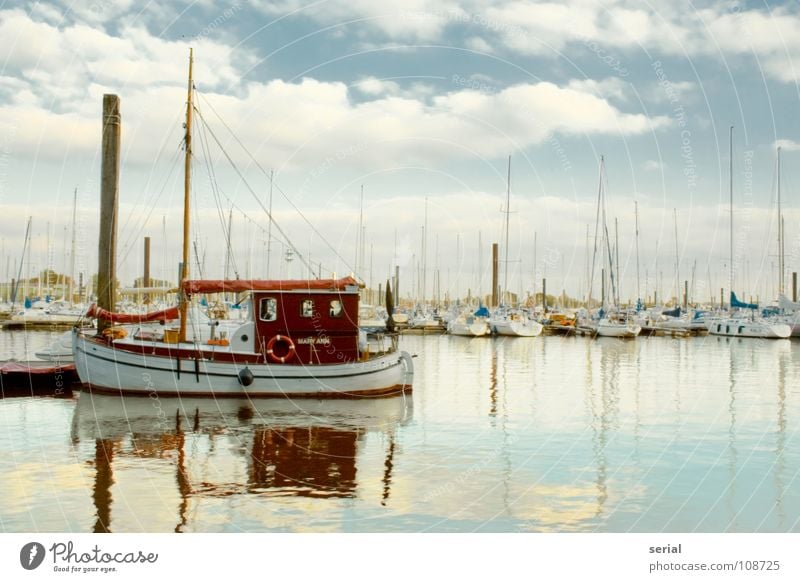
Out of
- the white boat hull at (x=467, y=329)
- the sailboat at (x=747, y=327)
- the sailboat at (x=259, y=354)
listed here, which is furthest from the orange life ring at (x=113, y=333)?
the sailboat at (x=747, y=327)

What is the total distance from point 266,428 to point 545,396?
457 inches

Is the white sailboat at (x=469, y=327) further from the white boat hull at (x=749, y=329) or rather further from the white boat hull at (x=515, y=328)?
the white boat hull at (x=749, y=329)

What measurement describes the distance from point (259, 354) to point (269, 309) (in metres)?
1.55

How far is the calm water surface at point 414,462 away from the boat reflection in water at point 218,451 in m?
0.06

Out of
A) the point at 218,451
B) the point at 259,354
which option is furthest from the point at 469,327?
the point at 218,451

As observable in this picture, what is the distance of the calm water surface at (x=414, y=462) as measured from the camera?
12.0 meters

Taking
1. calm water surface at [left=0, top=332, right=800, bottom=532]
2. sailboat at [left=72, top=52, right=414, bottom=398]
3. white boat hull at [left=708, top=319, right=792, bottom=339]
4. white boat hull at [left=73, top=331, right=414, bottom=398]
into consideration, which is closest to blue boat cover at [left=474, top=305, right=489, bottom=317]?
white boat hull at [left=708, top=319, right=792, bottom=339]

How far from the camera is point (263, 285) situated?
85.1ft

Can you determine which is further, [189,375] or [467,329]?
[467,329]

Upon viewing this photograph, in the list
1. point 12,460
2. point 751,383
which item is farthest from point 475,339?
point 12,460

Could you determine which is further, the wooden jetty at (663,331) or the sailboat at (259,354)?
the wooden jetty at (663,331)

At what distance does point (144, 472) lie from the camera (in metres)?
14.7

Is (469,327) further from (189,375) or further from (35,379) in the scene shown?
(189,375)
